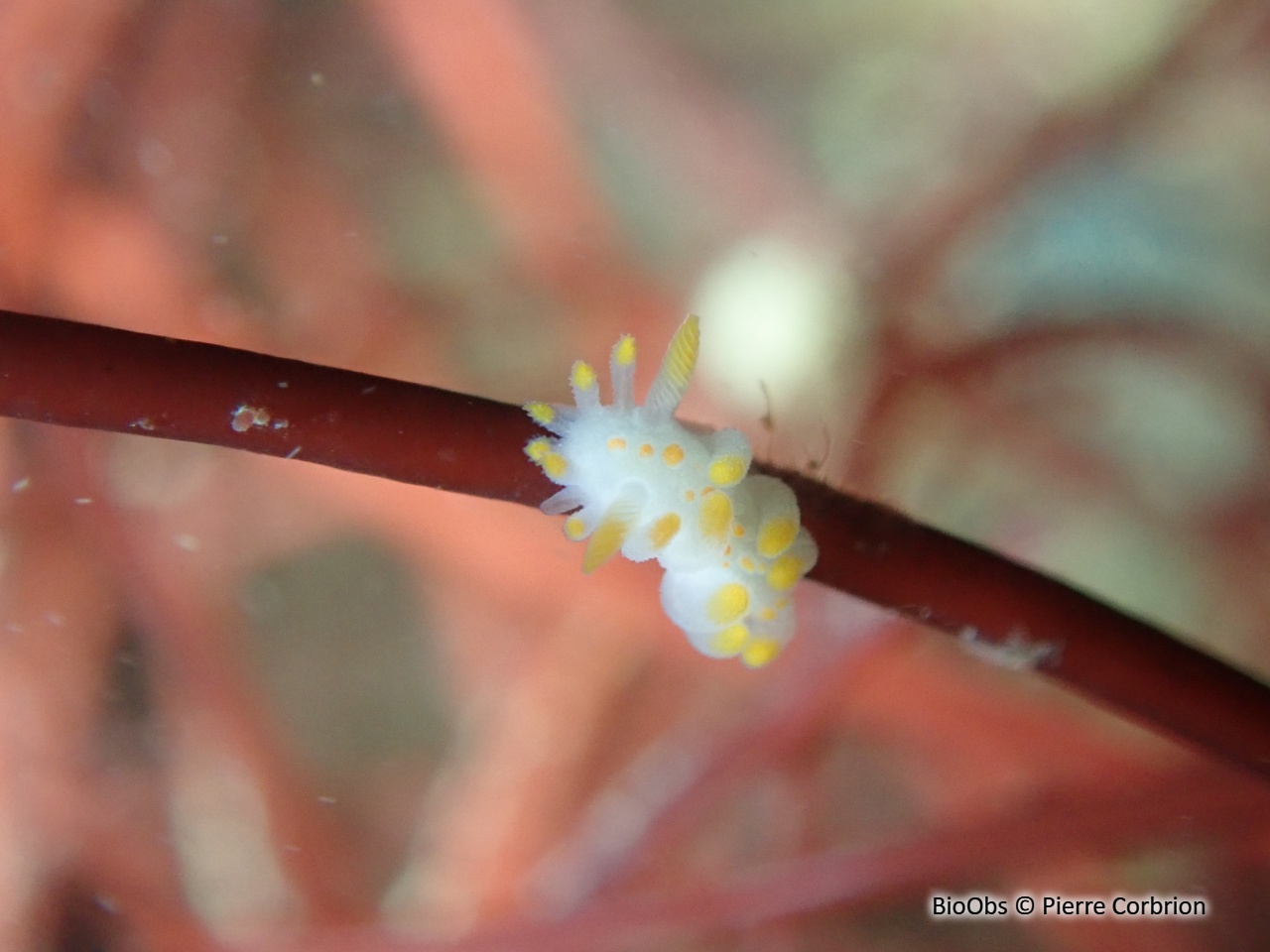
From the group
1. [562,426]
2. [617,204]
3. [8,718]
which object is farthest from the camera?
[617,204]

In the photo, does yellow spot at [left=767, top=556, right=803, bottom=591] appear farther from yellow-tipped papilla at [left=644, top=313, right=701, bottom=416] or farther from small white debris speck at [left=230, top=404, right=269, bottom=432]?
small white debris speck at [left=230, top=404, right=269, bottom=432]

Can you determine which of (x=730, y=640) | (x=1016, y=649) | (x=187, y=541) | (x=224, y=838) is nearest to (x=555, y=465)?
(x=730, y=640)

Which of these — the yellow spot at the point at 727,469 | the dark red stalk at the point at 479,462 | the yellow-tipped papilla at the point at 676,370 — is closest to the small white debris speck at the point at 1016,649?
the dark red stalk at the point at 479,462

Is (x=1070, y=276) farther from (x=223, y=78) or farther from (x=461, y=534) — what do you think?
(x=223, y=78)

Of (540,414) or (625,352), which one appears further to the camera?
(625,352)

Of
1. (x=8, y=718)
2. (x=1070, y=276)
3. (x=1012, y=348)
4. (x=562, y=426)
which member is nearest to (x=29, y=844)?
(x=8, y=718)

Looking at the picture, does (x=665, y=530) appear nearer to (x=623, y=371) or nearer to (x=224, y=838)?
(x=623, y=371)
